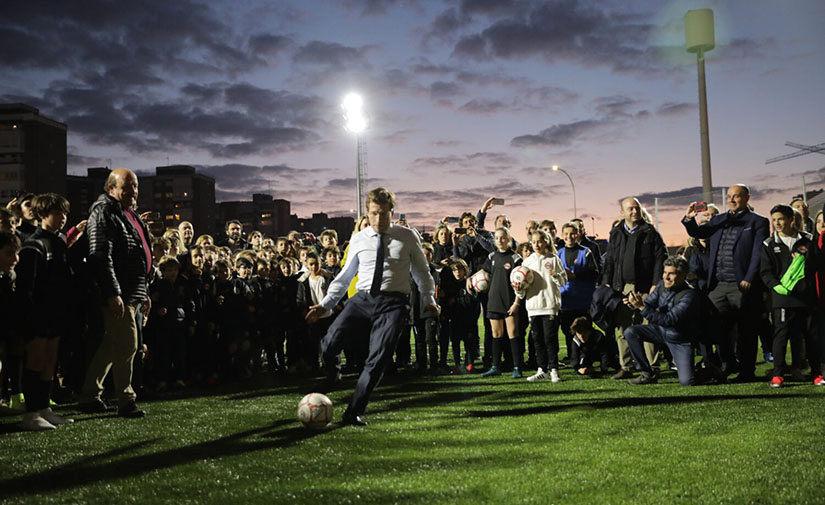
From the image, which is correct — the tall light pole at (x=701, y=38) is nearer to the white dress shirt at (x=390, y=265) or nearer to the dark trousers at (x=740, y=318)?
the dark trousers at (x=740, y=318)

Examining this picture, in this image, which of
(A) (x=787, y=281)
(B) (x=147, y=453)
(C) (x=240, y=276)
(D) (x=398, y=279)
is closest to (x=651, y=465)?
(D) (x=398, y=279)

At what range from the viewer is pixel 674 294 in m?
8.01

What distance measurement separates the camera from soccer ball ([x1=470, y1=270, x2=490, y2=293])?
9547 mm

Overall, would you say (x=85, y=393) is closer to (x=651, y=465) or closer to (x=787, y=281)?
(x=651, y=465)

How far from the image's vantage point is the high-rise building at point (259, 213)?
182 m

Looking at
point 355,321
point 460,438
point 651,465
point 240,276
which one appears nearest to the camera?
point 651,465

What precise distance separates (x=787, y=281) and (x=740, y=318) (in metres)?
0.73

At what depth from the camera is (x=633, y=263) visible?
8.62 meters

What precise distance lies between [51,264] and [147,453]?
2298 millimetres

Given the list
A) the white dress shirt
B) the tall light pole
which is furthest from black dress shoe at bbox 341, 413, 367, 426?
the tall light pole

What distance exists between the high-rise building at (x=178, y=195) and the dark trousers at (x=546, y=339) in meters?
143

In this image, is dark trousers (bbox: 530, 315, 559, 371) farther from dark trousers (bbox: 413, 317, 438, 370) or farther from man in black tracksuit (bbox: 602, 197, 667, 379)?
dark trousers (bbox: 413, 317, 438, 370)

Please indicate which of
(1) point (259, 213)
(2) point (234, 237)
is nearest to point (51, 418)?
(2) point (234, 237)

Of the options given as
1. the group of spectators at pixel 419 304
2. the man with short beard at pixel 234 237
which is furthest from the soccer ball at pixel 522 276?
the man with short beard at pixel 234 237
